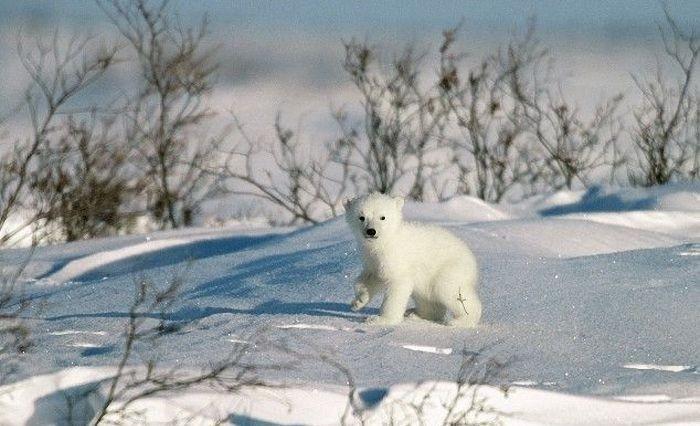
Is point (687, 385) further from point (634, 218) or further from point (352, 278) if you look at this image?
point (634, 218)

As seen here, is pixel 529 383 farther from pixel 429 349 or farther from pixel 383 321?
pixel 383 321

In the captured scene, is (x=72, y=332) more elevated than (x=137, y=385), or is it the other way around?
(x=137, y=385)

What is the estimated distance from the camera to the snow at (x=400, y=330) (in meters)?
3.51

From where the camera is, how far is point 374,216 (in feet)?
15.5

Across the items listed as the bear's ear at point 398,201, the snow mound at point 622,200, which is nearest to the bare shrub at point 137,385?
the bear's ear at point 398,201

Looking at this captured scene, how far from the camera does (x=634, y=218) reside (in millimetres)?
9312

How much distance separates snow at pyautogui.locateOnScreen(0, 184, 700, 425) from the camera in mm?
3506

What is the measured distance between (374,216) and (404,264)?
0.24m

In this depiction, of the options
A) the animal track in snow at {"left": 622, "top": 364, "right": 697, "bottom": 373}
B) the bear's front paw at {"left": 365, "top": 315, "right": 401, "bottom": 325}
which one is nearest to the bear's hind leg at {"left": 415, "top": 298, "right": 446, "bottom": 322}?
the bear's front paw at {"left": 365, "top": 315, "right": 401, "bottom": 325}

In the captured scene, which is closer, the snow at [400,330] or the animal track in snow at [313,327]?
the snow at [400,330]

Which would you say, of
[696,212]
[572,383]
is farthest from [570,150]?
[572,383]

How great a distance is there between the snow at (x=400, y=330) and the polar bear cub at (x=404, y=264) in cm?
10

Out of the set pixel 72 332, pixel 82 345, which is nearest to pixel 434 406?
pixel 82 345

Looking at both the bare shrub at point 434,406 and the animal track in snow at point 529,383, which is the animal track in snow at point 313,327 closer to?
the animal track in snow at point 529,383
